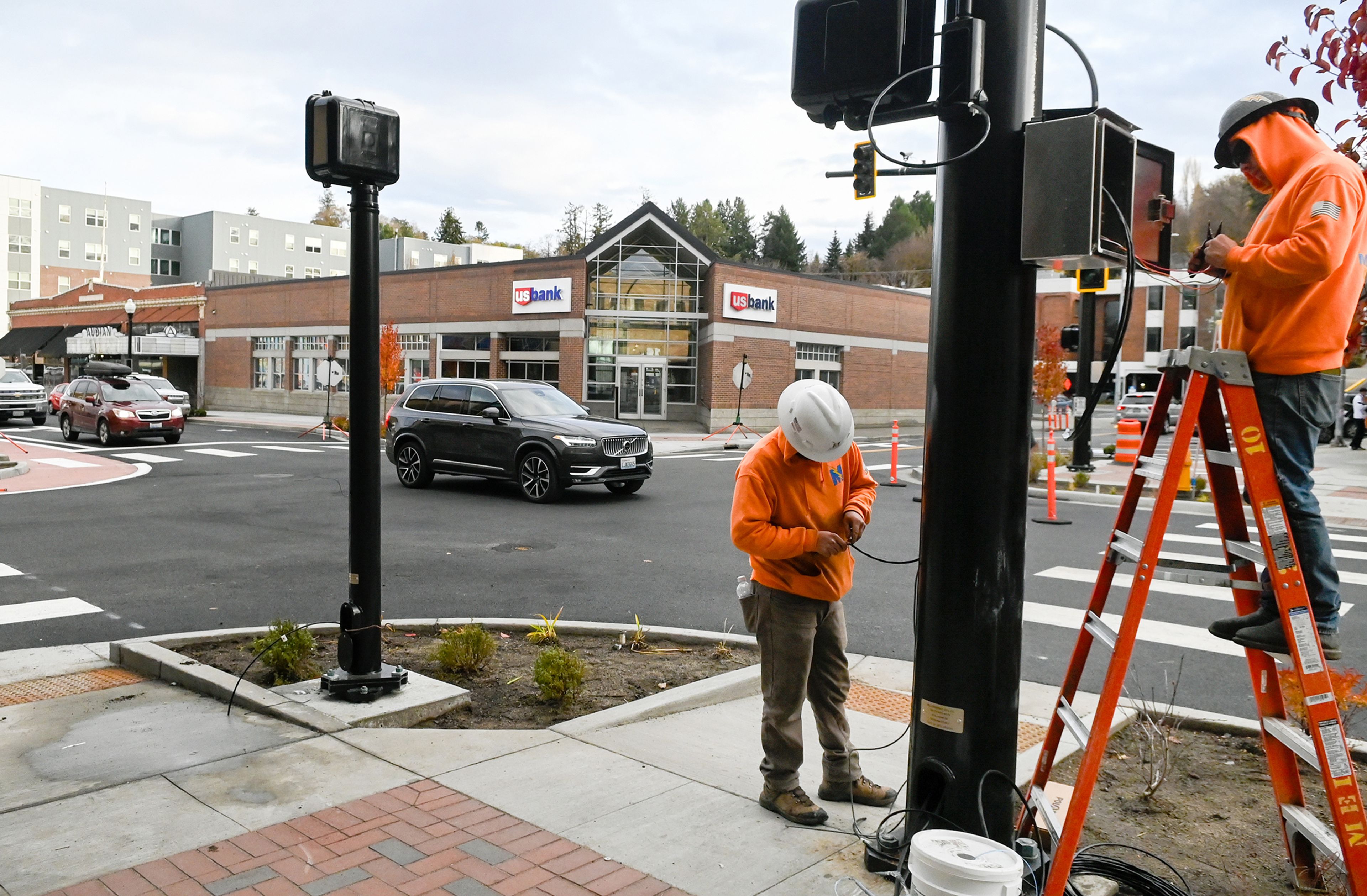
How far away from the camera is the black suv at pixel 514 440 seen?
596 inches

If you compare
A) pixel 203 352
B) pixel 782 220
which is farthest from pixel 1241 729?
pixel 782 220

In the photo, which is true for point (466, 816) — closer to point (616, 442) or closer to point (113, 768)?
point (113, 768)

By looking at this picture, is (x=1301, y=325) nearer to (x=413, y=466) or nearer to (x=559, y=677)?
(x=559, y=677)

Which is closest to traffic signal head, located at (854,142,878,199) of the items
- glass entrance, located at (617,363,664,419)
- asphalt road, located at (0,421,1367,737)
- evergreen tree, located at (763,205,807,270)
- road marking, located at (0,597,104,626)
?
asphalt road, located at (0,421,1367,737)

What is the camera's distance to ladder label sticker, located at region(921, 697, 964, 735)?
329cm

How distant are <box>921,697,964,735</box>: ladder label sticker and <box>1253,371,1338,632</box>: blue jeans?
1.00 meters

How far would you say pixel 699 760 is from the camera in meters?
4.68

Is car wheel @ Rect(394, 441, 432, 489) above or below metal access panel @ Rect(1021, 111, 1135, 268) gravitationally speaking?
below

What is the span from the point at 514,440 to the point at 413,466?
2.44m

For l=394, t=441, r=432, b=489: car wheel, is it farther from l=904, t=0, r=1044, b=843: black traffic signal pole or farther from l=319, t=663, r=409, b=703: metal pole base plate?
l=904, t=0, r=1044, b=843: black traffic signal pole

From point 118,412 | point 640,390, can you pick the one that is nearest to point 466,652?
point 118,412

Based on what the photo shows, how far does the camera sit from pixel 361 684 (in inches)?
210

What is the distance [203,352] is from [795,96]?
5983cm

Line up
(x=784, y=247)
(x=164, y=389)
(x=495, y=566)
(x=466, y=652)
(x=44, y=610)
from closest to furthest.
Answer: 1. (x=466, y=652)
2. (x=44, y=610)
3. (x=495, y=566)
4. (x=164, y=389)
5. (x=784, y=247)
